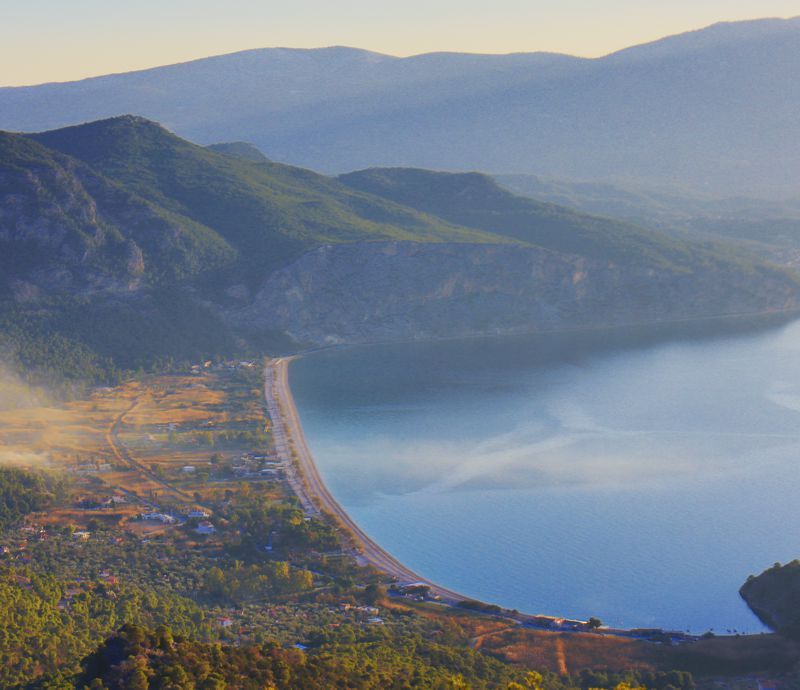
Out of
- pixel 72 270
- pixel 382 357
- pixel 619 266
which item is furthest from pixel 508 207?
pixel 72 270

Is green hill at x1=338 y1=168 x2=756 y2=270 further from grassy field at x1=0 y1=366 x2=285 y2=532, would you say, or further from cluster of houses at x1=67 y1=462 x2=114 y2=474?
cluster of houses at x1=67 y1=462 x2=114 y2=474

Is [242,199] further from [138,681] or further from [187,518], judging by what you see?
[138,681]

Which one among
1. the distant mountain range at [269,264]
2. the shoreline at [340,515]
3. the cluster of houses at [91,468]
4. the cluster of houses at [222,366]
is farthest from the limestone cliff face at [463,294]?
the cluster of houses at [91,468]

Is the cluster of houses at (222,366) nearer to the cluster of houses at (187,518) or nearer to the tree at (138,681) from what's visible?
the cluster of houses at (187,518)

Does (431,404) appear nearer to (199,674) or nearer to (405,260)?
(405,260)

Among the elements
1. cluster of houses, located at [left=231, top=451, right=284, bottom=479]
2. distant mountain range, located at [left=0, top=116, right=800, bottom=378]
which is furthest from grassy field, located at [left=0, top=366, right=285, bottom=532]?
distant mountain range, located at [left=0, top=116, right=800, bottom=378]
